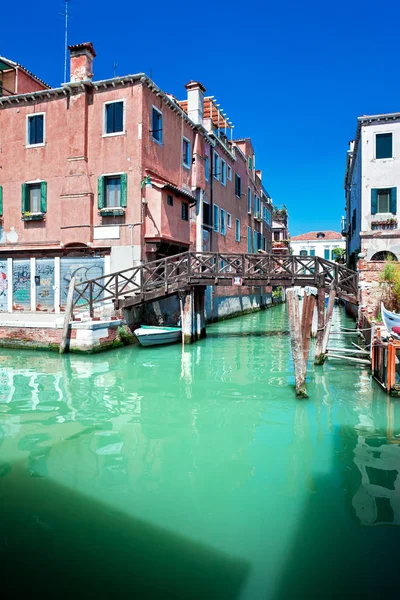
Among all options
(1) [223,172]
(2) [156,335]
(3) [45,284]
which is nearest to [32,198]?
(3) [45,284]

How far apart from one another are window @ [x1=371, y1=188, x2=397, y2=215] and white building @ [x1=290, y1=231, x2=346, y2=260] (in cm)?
4196

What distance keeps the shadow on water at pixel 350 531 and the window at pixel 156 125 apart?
45.3ft

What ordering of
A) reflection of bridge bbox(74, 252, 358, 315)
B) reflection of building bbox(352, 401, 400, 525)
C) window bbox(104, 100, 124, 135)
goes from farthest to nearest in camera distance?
window bbox(104, 100, 124, 135) → reflection of bridge bbox(74, 252, 358, 315) → reflection of building bbox(352, 401, 400, 525)

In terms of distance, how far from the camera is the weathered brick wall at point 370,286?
16812 mm

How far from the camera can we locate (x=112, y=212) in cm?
1616

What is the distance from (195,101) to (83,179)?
7315mm

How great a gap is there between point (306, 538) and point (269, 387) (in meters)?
5.61

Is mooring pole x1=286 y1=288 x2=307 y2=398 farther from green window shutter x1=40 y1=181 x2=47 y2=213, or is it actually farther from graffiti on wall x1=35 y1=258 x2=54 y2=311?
green window shutter x1=40 y1=181 x2=47 y2=213

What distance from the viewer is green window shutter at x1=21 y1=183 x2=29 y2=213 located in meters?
17.8

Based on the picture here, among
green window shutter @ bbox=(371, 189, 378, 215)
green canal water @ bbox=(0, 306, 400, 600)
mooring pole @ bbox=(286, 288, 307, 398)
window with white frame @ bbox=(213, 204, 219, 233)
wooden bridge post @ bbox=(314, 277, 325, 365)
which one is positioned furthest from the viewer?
window with white frame @ bbox=(213, 204, 219, 233)

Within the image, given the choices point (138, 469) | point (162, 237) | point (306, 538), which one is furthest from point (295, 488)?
point (162, 237)

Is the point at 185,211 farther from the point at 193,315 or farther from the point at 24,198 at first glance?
the point at 24,198

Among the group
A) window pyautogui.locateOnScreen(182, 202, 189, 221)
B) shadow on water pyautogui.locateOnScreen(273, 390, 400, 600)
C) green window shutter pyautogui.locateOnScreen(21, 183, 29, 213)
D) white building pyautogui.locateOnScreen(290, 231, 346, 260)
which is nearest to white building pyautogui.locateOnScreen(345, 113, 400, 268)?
window pyautogui.locateOnScreen(182, 202, 189, 221)

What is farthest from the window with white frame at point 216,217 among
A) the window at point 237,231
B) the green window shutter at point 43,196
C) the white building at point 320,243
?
the white building at point 320,243
